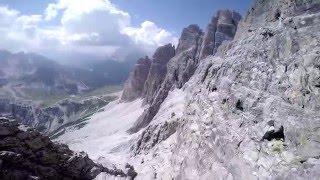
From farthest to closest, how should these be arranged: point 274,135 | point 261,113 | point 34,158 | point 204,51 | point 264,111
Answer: point 204,51 < point 34,158 < point 261,113 < point 264,111 < point 274,135

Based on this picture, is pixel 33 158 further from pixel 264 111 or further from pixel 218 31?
pixel 218 31

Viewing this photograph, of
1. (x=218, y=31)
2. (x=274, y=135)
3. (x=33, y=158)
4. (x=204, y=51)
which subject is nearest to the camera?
(x=274, y=135)

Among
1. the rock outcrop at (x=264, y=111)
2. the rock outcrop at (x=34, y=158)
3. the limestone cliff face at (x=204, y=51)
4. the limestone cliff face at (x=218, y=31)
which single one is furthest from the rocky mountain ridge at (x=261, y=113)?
the limestone cliff face at (x=218, y=31)

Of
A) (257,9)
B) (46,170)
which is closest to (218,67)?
(257,9)

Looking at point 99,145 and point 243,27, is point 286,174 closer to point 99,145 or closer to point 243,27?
point 243,27

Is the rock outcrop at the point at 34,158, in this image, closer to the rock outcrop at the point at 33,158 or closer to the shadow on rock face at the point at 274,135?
the rock outcrop at the point at 33,158

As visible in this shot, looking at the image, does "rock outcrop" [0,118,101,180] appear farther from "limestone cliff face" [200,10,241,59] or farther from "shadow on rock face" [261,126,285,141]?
"limestone cliff face" [200,10,241,59]

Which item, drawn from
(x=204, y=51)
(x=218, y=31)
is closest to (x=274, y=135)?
(x=204, y=51)

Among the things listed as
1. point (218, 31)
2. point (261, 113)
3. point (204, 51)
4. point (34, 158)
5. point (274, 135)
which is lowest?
point (34, 158)

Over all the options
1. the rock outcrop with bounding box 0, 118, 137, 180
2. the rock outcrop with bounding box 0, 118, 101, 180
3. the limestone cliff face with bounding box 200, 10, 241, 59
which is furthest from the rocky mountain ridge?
the limestone cliff face with bounding box 200, 10, 241, 59
